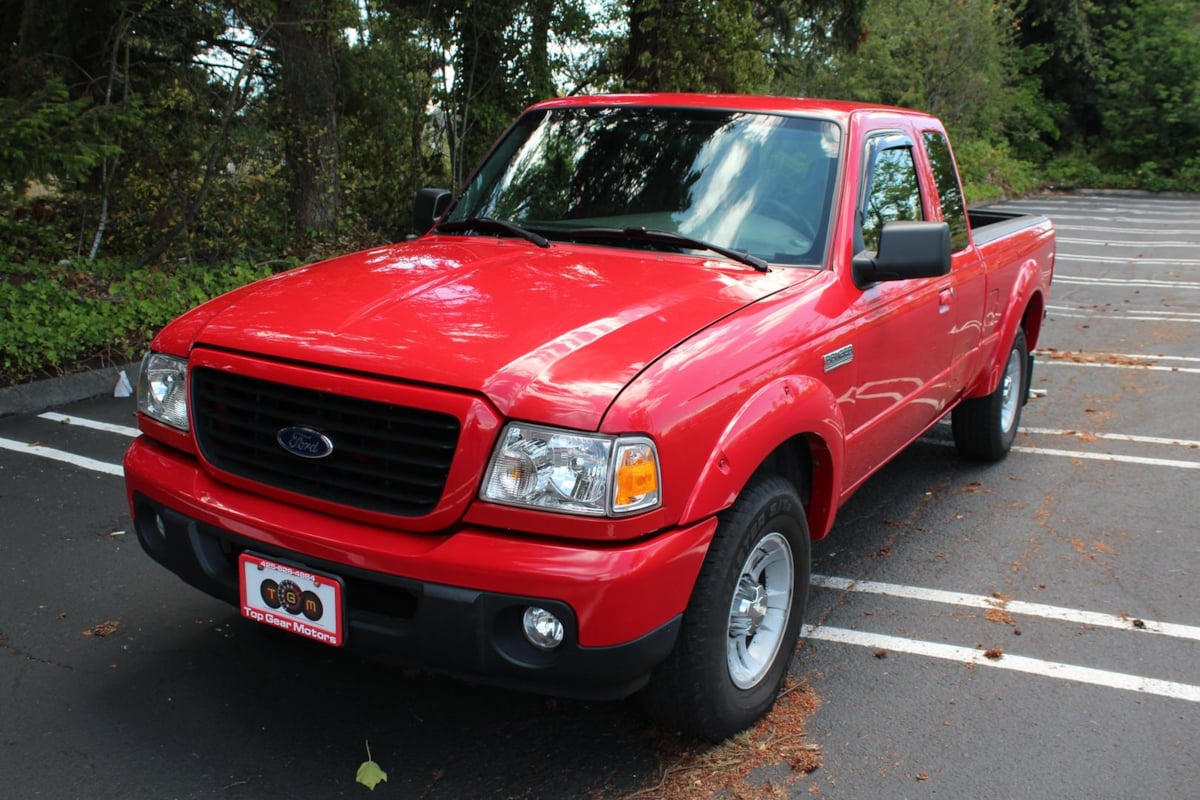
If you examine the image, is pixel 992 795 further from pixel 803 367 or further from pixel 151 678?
pixel 151 678

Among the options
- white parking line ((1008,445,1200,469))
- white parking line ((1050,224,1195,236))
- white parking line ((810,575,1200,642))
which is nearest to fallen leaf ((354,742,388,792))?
white parking line ((810,575,1200,642))

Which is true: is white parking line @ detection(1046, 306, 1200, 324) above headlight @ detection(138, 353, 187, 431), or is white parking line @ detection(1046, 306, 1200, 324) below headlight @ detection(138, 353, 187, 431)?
below

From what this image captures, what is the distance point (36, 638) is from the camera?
3.78 meters

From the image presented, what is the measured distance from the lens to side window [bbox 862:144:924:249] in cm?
410

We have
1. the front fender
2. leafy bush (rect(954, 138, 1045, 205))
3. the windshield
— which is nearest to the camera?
the front fender

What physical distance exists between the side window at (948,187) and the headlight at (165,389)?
3487 millimetres

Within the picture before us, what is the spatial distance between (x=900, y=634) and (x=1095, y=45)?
36.2 meters

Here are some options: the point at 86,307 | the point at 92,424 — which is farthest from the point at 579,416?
the point at 86,307

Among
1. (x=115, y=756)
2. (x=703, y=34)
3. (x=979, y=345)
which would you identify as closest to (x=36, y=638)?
(x=115, y=756)

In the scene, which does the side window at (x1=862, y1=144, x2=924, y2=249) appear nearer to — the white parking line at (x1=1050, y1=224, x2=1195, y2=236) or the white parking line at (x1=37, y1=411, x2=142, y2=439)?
the white parking line at (x1=37, y1=411, x2=142, y2=439)

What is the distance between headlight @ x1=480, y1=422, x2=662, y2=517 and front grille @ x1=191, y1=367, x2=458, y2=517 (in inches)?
5.9

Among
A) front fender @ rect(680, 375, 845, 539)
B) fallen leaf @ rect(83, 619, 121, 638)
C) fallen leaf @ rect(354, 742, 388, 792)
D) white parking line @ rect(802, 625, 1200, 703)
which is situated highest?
front fender @ rect(680, 375, 845, 539)

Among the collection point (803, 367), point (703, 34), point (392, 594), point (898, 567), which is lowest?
point (898, 567)

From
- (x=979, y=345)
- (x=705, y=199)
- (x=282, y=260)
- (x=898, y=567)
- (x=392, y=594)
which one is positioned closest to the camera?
(x=392, y=594)
